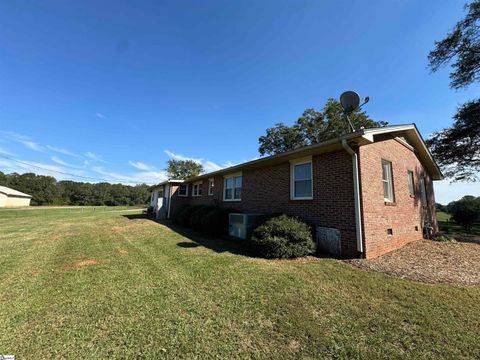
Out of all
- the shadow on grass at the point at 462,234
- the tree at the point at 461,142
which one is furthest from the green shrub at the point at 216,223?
the tree at the point at 461,142

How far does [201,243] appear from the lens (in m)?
8.04

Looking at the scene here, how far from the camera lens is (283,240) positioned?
6.09 meters

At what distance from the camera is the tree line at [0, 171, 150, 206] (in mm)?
55781

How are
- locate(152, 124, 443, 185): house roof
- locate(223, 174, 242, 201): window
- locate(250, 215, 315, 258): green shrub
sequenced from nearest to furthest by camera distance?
locate(152, 124, 443, 185): house roof, locate(250, 215, 315, 258): green shrub, locate(223, 174, 242, 201): window

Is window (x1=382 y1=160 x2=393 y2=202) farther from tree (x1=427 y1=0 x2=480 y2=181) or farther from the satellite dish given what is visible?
tree (x1=427 y1=0 x2=480 y2=181)

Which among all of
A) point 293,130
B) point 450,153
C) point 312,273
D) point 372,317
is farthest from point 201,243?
point 293,130

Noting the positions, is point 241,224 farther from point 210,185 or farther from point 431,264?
point 210,185

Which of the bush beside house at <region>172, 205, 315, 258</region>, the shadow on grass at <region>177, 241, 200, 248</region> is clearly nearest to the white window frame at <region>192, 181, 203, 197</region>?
the shadow on grass at <region>177, 241, 200, 248</region>

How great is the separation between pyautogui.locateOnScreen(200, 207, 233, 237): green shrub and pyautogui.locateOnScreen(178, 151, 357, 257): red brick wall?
54.9 inches

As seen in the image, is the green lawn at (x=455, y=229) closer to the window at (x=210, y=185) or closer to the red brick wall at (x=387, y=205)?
the red brick wall at (x=387, y=205)

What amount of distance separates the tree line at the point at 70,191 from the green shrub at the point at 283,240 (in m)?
Result: 51.0

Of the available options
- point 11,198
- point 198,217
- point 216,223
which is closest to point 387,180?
point 216,223

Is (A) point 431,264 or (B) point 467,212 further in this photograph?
(B) point 467,212

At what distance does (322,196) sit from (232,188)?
603cm
